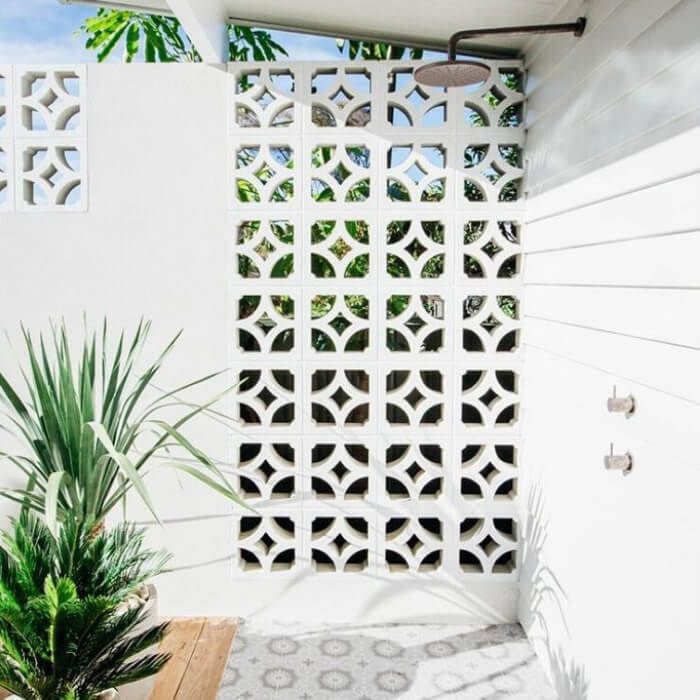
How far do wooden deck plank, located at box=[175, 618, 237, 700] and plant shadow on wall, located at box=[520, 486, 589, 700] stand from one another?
1141 mm

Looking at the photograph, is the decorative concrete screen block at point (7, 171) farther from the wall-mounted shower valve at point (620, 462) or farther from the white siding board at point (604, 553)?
the wall-mounted shower valve at point (620, 462)

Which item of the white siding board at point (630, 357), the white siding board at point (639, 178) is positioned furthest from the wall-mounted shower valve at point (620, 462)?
the white siding board at point (639, 178)

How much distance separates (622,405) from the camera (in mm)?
1613

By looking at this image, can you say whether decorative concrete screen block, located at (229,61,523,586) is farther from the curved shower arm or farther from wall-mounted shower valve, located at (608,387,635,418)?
wall-mounted shower valve, located at (608,387,635,418)

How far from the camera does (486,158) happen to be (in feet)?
8.24

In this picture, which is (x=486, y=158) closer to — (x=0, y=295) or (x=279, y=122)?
(x=279, y=122)

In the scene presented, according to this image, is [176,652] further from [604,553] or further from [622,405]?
[622,405]

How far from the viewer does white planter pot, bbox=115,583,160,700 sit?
6.28 ft

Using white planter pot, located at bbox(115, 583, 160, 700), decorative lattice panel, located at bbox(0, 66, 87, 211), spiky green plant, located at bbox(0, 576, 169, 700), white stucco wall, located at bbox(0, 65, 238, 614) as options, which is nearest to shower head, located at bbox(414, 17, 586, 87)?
white stucco wall, located at bbox(0, 65, 238, 614)

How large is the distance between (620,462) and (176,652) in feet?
5.77

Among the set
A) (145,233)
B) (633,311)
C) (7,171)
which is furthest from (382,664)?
(7,171)

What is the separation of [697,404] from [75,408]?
1690 mm

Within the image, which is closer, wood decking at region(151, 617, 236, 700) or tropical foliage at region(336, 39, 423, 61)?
wood decking at region(151, 617, 236, 700)

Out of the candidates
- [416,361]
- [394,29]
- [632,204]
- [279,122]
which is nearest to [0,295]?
[279,122]
